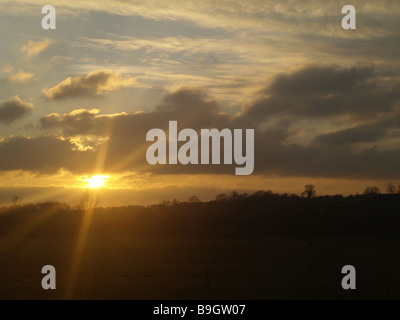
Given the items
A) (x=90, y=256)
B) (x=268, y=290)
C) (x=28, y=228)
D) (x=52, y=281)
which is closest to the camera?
(x=268, y=290)

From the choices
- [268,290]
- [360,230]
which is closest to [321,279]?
[268,290]

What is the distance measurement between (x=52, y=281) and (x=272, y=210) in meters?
54.2

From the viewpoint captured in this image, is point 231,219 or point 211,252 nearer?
point 211,252

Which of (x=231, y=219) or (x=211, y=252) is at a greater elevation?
(x=231, y=219)

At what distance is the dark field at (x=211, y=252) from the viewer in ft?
55.2

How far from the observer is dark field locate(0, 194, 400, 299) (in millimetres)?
16828

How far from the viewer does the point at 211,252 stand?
3572cm

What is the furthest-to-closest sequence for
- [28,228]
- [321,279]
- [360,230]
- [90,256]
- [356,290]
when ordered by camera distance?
[28,228] < [360,230] < [90,256] < [321,279] < [356,290]

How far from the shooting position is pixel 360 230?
193 feet

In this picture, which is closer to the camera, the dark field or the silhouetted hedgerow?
the dark field
